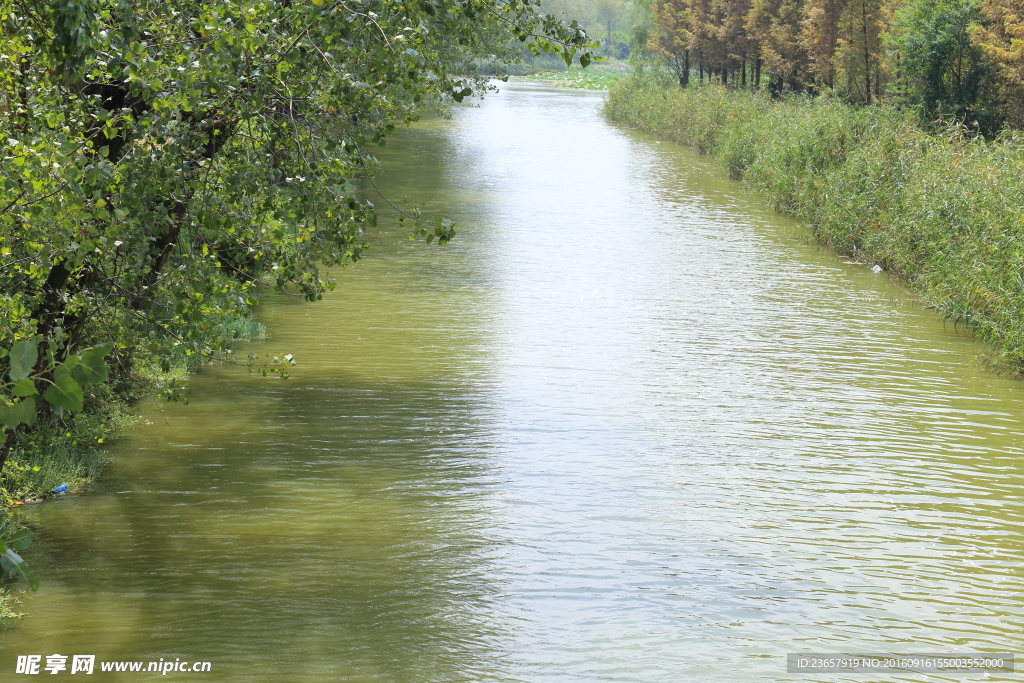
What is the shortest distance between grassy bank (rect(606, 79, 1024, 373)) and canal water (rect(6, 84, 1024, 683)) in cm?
80

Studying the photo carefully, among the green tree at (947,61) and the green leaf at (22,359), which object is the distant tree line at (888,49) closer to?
the green tree at (947,61)

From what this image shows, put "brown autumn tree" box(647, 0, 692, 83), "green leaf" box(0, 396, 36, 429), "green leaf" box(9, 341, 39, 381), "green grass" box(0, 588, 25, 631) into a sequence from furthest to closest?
"brown autumn tree" box(647, 0, 692, 83)
"green grass" box(0, 588, 25, 631)
"green leaf" box(0, 396, 36, 429)
"green leaf" box(9, 341, 39, 381)

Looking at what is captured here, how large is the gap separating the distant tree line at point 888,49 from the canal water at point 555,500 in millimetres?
11565

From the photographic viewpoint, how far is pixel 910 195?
19.2 m

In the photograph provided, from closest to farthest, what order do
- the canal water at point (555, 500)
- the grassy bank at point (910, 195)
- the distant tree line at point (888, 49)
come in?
the canal water at point (555, 500) < the grassy bank at point (910, 195) < the distant tree line at point (888, 49)

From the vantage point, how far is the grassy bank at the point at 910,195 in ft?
50.3

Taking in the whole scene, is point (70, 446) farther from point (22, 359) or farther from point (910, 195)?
point (910, 195)

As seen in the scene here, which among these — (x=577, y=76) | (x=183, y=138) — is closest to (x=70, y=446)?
(x=183, y=138)

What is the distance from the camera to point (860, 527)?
923 centimetres

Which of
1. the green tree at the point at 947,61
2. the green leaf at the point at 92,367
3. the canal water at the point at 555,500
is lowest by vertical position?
the canal water at the point at 555,500

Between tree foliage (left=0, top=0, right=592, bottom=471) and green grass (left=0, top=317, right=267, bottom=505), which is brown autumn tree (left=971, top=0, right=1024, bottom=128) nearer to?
tree foliage (left=0, top=0, right=592, bottom=471)

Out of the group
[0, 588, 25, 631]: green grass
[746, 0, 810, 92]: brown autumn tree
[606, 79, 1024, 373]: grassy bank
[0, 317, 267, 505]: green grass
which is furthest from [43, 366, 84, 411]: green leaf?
[746, 0, 810, 92]: brown autumn tree

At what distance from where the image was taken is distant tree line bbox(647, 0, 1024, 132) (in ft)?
88.6

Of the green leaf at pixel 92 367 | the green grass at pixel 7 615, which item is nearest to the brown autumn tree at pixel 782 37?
the green grass at pixel 7 615
